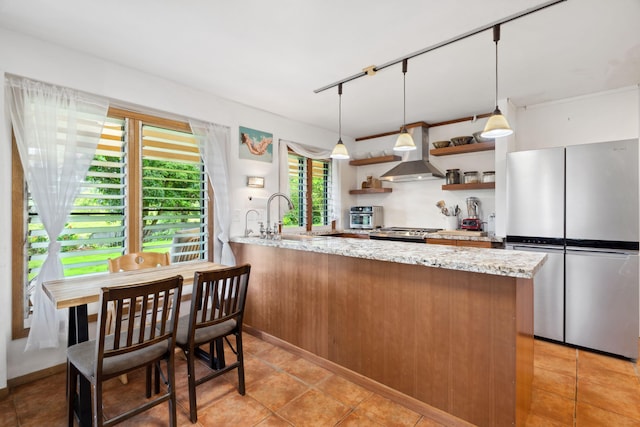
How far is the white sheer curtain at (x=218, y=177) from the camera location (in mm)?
3303

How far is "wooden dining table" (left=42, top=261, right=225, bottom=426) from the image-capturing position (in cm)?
168

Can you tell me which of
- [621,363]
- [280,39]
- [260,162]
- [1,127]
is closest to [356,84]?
[280,39]

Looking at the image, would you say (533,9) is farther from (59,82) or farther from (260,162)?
(59,82)

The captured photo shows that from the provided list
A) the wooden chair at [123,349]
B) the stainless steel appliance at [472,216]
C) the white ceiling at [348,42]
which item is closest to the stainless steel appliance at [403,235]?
the stainless steel appliance at [472,216]

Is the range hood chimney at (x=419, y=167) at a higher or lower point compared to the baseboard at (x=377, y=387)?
higher

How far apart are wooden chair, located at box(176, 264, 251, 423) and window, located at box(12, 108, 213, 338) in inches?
44.8

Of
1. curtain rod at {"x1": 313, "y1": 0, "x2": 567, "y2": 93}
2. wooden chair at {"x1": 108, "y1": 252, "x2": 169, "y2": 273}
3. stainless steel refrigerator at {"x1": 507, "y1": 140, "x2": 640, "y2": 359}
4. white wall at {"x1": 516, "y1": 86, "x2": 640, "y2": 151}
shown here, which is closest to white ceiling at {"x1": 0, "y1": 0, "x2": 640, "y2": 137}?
curtain rod at {"x1": 313, "y1": 0, "x2": 567, "y2": 93}

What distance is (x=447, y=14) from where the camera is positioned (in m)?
2.02

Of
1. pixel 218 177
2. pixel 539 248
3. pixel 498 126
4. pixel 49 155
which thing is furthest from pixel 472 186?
pixel 49 155

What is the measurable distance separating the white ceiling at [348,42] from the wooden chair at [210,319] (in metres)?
1.72

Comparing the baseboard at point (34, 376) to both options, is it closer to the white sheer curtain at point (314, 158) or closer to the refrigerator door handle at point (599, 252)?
the white sheer curtain at point (314, 158)

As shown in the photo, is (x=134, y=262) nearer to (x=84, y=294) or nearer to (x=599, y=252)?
(x=84, y=294)

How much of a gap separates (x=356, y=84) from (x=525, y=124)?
228 cm

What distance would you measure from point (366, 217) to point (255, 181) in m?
2.07
